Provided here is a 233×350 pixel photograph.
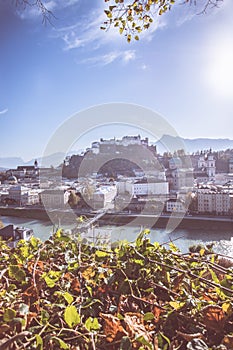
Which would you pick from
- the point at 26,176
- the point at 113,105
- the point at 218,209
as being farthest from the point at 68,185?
the point at 218,209

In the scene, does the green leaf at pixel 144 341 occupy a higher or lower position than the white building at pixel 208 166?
lower

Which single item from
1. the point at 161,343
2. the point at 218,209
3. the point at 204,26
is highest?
the point at 204,26

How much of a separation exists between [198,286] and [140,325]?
0.39 ft

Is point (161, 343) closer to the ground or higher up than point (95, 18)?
closer to the ground

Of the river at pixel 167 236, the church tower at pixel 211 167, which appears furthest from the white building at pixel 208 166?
the river at pixel 167 236

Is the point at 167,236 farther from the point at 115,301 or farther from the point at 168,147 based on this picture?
the point at 168,147

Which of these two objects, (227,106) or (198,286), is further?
(227,106)

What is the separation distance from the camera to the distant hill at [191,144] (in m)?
2.46

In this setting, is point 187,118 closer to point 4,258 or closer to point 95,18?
point 95,18

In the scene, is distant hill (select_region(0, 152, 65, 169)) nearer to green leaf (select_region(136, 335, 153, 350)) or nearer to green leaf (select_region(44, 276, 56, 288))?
green leaf (select_region(44, 276, 56, 288))

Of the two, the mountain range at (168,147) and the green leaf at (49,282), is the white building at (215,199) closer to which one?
the mountain range at (168,147)

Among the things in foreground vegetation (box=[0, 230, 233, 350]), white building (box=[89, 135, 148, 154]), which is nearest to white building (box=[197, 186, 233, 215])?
white building (box=[89, 135, 148, 154])

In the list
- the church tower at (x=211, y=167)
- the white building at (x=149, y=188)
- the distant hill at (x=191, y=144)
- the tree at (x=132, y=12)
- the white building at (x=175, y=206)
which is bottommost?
the white building at (x=175, y=206)

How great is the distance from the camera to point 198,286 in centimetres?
33
